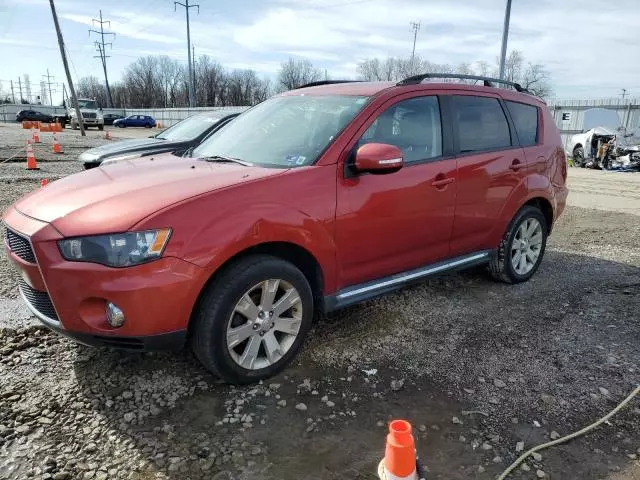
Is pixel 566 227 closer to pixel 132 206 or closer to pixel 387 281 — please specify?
pixel 387 281

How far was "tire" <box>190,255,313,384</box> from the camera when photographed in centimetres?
281

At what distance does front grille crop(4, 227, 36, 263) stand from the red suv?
0.02m

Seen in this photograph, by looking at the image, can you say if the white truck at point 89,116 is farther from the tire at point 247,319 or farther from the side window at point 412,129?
the tire at point 247,319

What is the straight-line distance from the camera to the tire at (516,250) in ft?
15.7

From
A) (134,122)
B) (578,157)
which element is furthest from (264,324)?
(134,122)

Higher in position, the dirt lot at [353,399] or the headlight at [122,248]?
the headlight at [122,248]

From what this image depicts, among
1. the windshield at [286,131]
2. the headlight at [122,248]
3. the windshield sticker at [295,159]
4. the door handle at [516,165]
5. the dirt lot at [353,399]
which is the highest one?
the windshield at [286,131]

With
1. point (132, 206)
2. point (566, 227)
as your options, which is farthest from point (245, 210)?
point (566, 227)

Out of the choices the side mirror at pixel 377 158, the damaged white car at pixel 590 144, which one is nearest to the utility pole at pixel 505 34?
the damaged white car at pixel 590 144

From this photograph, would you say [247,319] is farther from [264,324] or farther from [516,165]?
[516,165]

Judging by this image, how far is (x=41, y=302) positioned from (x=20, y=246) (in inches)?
14.1

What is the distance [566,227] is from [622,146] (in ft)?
41.0

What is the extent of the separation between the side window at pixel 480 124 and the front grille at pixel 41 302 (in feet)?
10.4

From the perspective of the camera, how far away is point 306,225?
312 cm
